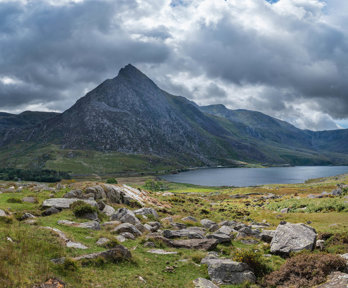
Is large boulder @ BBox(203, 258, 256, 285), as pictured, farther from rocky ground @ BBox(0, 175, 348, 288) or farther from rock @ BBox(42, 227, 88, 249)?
rock @ BBox(42, 227, 88, 249)

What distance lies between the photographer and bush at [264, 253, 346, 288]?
14188mm

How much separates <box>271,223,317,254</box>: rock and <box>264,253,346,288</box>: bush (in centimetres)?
431

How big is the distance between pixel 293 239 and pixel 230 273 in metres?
8.38

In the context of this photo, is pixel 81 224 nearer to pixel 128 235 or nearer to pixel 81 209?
pixel 81 209

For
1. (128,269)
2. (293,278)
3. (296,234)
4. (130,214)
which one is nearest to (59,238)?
(128,269)

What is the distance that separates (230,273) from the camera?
1573cm

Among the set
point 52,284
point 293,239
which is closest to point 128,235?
point 52,284

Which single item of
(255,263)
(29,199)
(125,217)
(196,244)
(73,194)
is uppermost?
(73,194)

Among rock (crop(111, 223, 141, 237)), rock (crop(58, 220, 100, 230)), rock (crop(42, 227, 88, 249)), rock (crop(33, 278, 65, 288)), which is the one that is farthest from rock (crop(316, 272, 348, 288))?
rock (crop(58, 220, 100, 230))

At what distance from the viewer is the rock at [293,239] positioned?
19984 millimetres

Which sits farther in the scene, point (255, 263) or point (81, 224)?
point (81, 224)

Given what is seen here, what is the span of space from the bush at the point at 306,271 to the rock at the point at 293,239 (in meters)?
4.31

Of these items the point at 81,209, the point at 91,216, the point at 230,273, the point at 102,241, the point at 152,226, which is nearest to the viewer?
the point at 230,273

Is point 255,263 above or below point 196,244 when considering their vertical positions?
above
